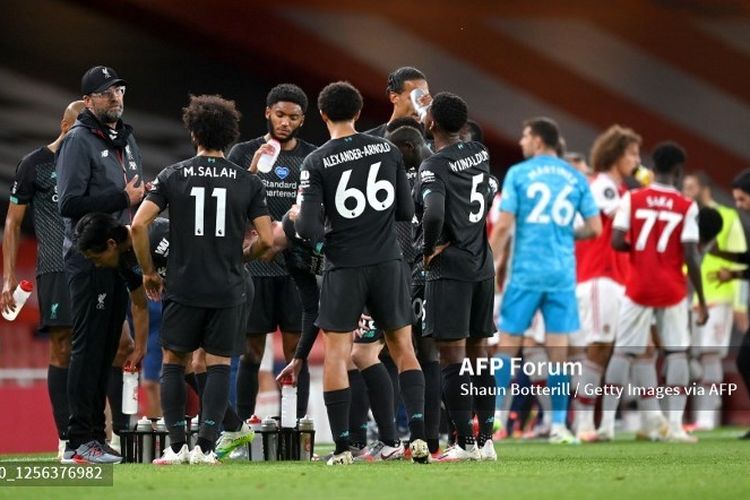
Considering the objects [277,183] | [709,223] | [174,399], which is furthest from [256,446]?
[709,223]

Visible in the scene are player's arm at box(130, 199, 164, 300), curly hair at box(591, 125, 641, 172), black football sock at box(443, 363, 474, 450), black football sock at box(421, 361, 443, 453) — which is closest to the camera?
player's arm at box(130, 199, 164, 300)

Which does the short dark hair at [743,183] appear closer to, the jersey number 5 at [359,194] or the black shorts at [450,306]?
the black shorts at [450,306]

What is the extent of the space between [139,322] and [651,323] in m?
4.86

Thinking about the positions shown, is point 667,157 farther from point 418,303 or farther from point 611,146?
point 418,303

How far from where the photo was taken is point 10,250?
28.9 ft

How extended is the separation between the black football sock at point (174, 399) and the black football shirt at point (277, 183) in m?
1.49

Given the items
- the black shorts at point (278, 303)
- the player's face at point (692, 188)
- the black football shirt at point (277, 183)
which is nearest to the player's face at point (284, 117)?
the black football shirt at point (277, 183)

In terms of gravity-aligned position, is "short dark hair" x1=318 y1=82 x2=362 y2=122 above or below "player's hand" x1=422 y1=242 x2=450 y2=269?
above

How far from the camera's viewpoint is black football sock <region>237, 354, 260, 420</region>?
8.80 m

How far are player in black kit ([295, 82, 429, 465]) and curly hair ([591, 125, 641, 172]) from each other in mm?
4536

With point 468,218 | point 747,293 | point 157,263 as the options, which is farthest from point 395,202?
point 747,293

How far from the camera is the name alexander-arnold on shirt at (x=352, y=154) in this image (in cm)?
741

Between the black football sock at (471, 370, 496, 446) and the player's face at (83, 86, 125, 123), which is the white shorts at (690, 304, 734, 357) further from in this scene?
the player's face at (83, 86, 125, 123)

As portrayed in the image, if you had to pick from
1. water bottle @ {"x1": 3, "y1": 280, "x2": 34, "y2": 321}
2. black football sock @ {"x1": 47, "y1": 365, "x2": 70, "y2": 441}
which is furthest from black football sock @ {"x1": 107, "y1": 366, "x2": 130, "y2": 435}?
water bottle @ {"x1": 3, "y1": 280, "x2": 34, "y2": 321}
